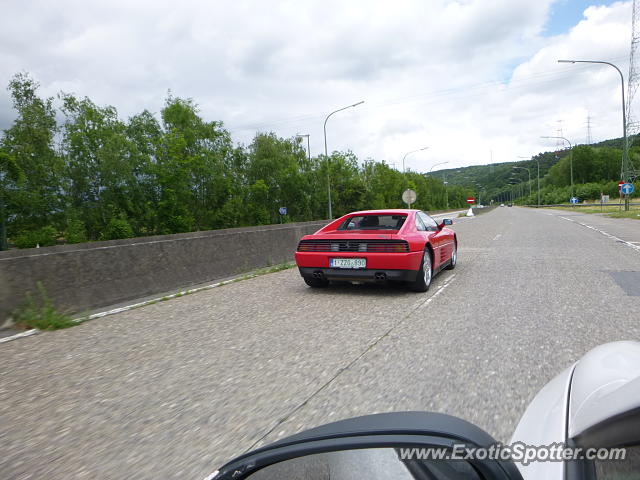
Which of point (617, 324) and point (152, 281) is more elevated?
point (152, 281)

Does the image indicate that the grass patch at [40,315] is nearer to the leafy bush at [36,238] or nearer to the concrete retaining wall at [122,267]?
the concrete retaining wall at [122,267]

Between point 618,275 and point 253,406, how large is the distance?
717 cm

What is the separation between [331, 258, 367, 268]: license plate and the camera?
623cm

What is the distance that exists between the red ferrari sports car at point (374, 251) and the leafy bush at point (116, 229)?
39167 millimetres

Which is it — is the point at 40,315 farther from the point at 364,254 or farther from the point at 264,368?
the point at 364,254

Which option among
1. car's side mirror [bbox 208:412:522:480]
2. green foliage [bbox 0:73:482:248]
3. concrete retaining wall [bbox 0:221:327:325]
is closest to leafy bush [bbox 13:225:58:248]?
green foliage [bbox 0:73:482:248]

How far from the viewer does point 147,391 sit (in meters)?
3.15

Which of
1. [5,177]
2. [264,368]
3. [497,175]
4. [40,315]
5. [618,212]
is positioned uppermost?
[497,175]

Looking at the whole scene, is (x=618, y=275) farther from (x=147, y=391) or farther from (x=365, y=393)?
→ (x=147, y=391)

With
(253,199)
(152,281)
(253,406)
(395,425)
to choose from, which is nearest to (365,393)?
(253,406)

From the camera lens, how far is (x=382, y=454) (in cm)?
94

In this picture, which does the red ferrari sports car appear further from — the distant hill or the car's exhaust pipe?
Answer: the distant hill

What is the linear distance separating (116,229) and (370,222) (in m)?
39.5

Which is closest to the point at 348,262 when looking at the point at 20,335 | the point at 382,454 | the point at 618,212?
the point at 20,335
